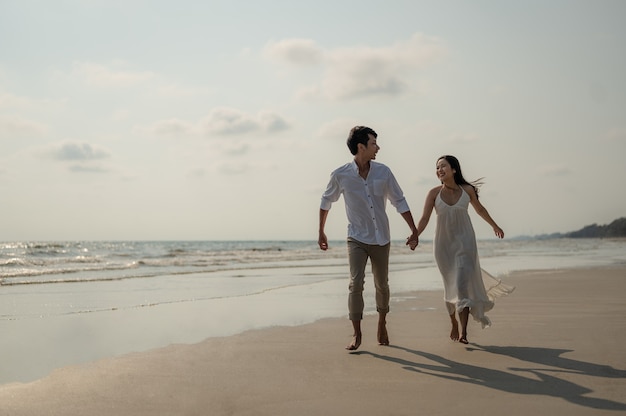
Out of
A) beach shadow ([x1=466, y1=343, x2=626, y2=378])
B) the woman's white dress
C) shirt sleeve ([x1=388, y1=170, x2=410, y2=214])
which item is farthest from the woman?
beach shadow ([x1=466, y1=343, x2=626, y2=378])

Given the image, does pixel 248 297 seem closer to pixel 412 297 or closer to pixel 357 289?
pixel 412 297

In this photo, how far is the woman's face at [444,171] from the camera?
6211mm

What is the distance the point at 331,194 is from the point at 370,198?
432mm

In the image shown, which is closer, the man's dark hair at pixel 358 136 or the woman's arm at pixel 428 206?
the man's dark hair at pixel 358 136

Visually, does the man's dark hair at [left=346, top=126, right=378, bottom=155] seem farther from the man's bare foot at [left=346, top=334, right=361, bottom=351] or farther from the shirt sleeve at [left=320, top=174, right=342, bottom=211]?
the man's bare foot at [left=346, top=334, right=361, bottom=351]

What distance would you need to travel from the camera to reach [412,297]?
33.6 ft

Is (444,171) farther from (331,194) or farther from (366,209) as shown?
(331,194)

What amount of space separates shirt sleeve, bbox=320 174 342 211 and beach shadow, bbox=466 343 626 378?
1924 mm

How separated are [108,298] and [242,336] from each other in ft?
16.9

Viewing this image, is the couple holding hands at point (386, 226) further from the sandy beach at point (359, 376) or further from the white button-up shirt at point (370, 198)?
the sandy beach at point (359, 376)

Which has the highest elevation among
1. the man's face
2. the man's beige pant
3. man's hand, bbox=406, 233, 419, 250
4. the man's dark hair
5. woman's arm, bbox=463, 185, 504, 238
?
the man's dark hair

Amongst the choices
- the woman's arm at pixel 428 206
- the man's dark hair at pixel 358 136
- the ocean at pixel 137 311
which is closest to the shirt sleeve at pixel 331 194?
the man's dark hair at pixel 358 136

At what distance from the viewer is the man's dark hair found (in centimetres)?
595

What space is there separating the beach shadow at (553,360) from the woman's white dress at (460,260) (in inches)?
17.4
